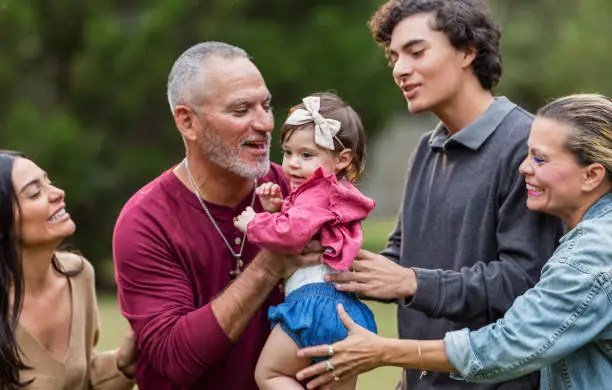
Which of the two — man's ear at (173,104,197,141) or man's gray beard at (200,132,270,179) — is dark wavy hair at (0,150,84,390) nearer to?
man's ear at (173,104,197,141)

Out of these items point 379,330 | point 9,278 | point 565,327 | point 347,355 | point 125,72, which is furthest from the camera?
point 125,72

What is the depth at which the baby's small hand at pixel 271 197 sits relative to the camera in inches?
153

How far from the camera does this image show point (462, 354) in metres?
3.44

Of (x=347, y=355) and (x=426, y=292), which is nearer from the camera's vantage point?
(x=347, y=355)

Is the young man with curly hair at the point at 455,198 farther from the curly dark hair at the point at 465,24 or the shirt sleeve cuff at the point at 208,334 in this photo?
the shirt sleeve cuff at the point at 208,334

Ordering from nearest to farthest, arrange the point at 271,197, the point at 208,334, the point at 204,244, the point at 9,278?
the point at 208,334, the point at 271,197, the point at 204,244, the point at 9,278

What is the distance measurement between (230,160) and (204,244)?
38 cm

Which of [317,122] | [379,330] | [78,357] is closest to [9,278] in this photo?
[78,357]

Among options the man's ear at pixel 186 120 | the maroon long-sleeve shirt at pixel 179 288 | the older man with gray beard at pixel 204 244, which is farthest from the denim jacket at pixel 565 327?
the man's ear at pixel 186 120

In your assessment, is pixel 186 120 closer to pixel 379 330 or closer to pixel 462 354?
pixel 462 354

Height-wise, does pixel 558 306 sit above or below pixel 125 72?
above

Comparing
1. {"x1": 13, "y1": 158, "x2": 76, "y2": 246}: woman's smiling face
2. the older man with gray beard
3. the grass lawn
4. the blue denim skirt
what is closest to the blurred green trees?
the grass lawn

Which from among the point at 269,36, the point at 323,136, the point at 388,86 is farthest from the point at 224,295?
the point at 388,86

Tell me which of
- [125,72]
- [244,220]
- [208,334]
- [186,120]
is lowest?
[125,72]
